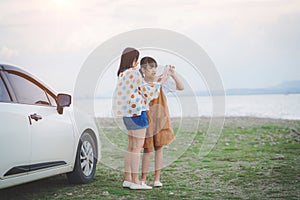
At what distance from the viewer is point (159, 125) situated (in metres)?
5.55

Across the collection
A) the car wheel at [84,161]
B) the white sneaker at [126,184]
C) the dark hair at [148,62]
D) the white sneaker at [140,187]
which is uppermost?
the dark hair at [148,62]

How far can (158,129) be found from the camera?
5.55 m

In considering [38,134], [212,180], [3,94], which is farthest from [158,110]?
[3,94]

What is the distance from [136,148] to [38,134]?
46.0 inches

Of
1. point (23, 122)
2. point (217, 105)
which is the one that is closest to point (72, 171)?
point (23, 122)

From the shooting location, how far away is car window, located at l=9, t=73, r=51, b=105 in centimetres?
477

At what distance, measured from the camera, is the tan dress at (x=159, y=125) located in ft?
18.0

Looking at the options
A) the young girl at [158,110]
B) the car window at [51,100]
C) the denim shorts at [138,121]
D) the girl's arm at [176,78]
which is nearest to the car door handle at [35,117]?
Result: the car window at [51,100]

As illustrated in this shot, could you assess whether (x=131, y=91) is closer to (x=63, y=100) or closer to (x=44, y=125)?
(x=63, y=100)

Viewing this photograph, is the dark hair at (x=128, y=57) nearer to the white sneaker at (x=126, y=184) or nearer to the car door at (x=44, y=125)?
the car door at (x=44, y=125)

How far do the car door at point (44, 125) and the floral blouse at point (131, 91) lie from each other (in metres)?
0.59

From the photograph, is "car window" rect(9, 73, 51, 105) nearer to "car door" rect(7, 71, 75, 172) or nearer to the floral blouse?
"car door" rect(7, 71, 75, 172)

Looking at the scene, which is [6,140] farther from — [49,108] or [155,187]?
[155,187]

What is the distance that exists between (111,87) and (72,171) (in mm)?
998
